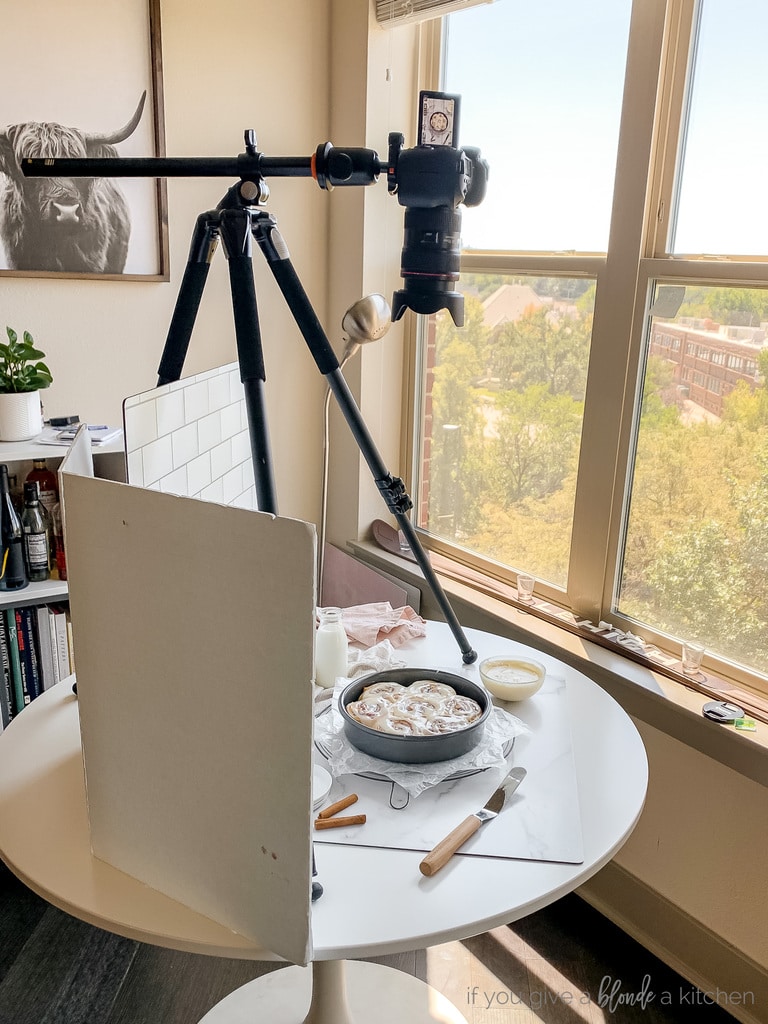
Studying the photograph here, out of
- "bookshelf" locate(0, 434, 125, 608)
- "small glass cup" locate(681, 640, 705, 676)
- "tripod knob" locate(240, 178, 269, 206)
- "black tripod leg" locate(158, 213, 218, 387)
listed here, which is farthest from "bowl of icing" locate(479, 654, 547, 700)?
"bookshelf" locate(0, 434, 125, 608)

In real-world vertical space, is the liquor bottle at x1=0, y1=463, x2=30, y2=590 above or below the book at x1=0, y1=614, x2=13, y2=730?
above

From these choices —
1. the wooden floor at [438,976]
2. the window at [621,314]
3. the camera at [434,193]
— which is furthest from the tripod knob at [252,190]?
the wooden floor at [438,976]

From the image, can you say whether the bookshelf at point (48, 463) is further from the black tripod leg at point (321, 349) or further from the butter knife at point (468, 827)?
the butter knife at point (468, 827)

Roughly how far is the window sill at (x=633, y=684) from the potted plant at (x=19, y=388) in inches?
40.3

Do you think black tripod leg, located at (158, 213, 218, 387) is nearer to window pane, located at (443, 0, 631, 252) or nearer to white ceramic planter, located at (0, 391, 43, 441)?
white ceramic planter, located at (0, 391, 43, 441)

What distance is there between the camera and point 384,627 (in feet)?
4.98

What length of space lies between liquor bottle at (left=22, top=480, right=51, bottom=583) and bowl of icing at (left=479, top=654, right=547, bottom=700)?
1.06 metres

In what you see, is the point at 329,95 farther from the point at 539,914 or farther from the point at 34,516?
the point at 539,914

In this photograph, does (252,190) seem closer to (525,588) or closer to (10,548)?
(10,548)

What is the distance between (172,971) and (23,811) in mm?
834

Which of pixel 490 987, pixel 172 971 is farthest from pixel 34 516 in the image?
pixel 490 987

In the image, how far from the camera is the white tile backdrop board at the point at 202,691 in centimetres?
70

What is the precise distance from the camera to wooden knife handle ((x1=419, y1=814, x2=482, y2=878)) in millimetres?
912

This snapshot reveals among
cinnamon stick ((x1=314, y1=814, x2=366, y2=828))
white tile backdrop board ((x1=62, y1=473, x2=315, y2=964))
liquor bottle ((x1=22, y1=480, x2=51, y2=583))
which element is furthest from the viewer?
liquor bottle ((x1=22, y1=480, x2=51, y2=583))
